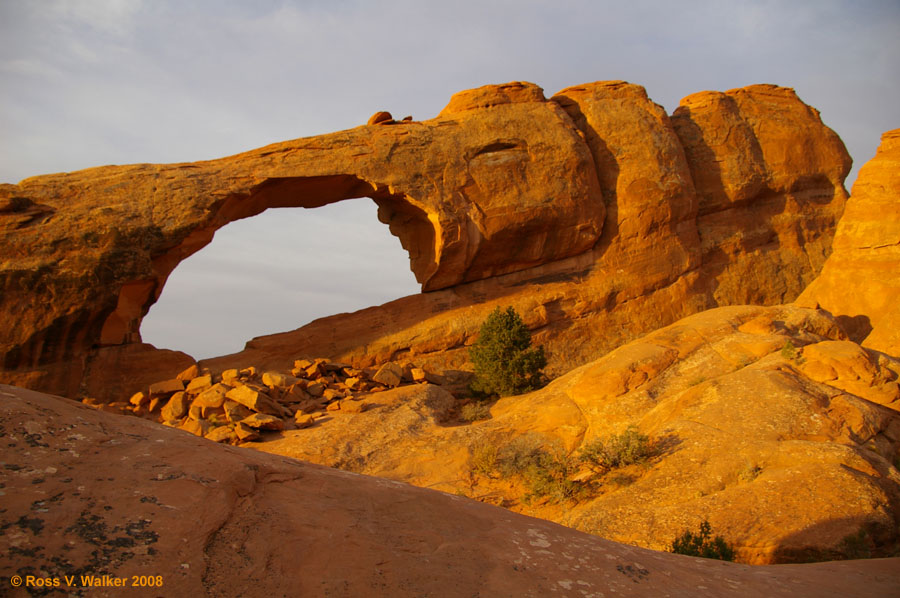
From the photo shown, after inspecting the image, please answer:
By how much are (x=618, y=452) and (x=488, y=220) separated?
1230 centimetres

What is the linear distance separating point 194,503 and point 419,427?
43.4 feet

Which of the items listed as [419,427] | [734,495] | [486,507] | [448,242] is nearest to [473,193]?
[448,242]

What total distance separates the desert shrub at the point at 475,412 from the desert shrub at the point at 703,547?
10.0 metres

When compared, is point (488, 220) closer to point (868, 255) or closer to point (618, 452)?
point (868, 255)

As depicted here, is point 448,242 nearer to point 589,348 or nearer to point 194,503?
point 589,348

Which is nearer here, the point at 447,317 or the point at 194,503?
the point at 194,503

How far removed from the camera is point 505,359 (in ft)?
63.4

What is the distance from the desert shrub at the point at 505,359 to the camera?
19.1 meters

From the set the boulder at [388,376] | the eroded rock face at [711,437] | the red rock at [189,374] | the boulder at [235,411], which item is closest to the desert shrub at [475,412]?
the eroded rock face at [711,437]

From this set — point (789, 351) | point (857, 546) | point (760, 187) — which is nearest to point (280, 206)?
point (789, 351)

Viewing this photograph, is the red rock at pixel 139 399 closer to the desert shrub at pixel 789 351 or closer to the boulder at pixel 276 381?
the boulder at pixel 276 381

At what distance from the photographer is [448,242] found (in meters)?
22.0

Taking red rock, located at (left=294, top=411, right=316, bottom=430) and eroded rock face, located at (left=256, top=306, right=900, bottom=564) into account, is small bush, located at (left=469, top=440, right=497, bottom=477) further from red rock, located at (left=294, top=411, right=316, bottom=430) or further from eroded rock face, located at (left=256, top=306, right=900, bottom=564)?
red rock, located at (left=294, top=411, right=316, bottom=430)

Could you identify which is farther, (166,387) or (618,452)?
(166,387)
